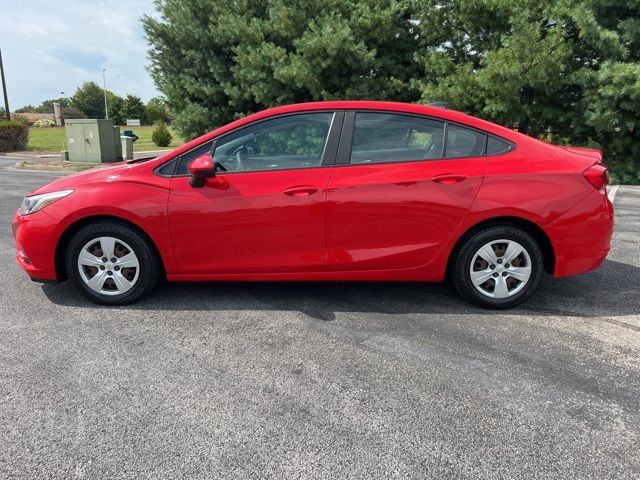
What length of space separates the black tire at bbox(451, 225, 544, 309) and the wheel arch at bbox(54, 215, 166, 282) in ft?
7.80

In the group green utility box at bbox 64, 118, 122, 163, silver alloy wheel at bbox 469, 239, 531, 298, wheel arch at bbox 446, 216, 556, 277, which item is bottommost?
silver alloy wheel at bbox 469, 239, 531, 298

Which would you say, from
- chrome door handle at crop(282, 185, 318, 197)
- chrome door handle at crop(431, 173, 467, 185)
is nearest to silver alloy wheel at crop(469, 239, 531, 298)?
chrome door handle at crop(431, 173, 467, 185)

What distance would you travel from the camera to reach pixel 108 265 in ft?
13.0

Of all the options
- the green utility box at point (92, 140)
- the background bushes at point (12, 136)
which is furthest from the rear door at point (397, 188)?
the background bushes at point (12, 136)

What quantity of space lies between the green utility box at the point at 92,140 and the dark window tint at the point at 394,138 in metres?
16.6

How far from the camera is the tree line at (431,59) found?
421 inches

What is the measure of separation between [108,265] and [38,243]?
569 millimetres

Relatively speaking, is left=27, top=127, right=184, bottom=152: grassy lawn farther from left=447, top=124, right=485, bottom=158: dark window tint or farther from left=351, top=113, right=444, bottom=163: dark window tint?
left=447, top=124, right=485, bottom=158: dark window tint

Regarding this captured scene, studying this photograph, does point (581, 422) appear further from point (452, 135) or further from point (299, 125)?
point (299, 125)

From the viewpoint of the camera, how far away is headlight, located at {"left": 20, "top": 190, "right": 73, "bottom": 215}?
3939 mm

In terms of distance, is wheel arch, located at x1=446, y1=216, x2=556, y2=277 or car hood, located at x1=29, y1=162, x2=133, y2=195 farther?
car hood, located at x1=29, y1=162, x2=133, y2=195

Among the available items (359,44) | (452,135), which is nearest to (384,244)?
(452,135)

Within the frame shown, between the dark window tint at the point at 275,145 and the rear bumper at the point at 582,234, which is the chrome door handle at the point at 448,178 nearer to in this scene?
the rear bumper at the point at 582,234

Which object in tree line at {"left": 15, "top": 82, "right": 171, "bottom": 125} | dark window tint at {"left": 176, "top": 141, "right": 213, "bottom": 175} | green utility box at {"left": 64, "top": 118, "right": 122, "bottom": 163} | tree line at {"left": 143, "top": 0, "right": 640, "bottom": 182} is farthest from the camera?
tree line at {"left": 15, "top": 82, "right": 171, "bottom": 125}
